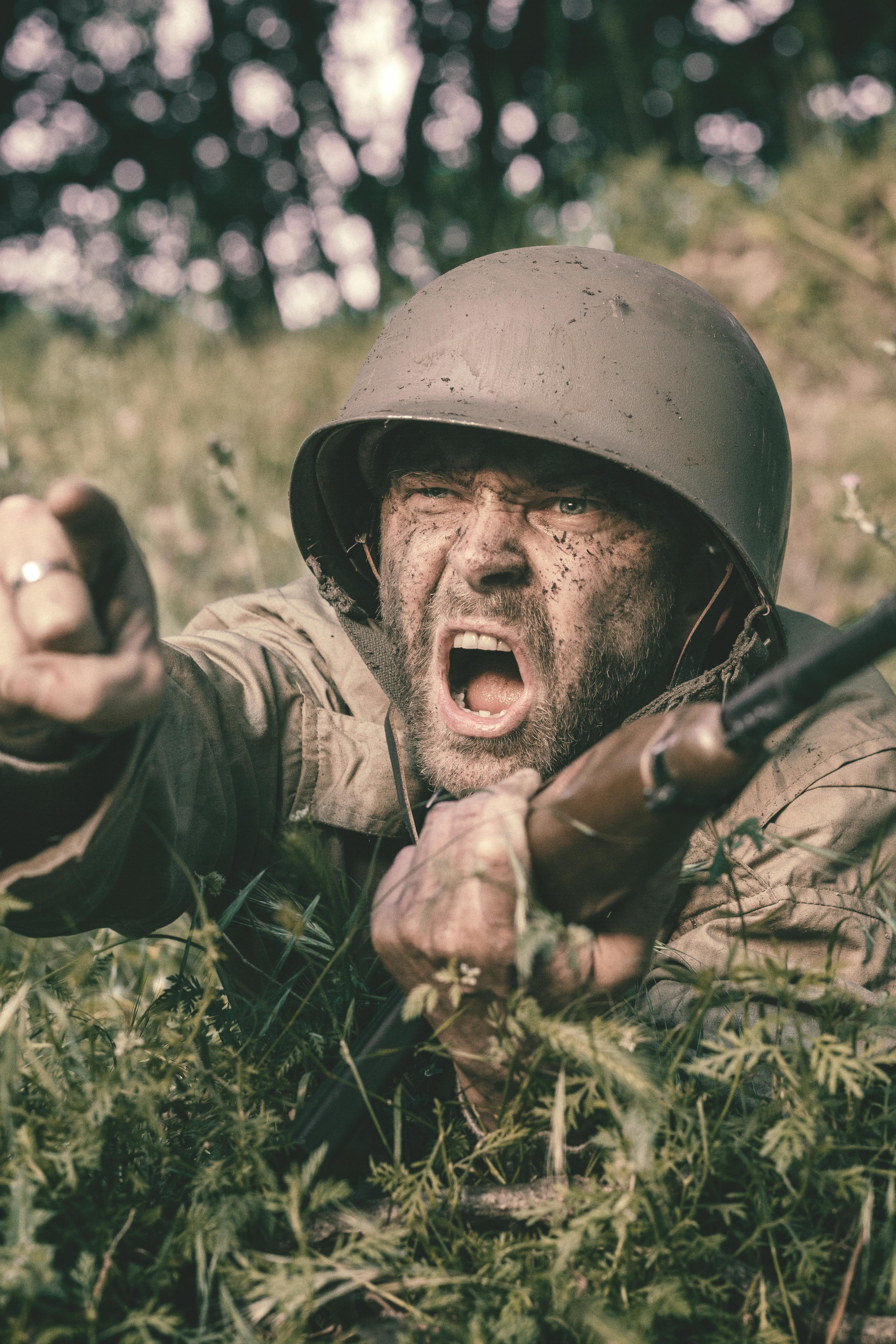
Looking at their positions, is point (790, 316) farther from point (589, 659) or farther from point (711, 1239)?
point (711, 1239)

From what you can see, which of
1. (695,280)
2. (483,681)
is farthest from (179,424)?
(483,681)

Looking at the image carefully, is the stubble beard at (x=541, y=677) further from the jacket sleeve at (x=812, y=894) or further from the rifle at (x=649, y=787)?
the rifle at (x=649, y=787)

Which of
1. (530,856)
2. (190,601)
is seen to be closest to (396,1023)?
(530,856)

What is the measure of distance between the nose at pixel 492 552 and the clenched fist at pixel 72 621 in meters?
0.88

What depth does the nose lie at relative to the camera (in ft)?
6.95

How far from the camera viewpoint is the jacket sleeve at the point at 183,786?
146 centimetres

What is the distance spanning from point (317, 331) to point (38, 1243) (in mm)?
7788

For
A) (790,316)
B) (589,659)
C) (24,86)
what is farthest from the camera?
(24,86)

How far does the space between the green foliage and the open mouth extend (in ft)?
2.16

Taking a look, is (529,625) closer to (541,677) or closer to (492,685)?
(541,677)

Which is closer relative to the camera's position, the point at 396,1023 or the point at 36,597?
the point at 36,597

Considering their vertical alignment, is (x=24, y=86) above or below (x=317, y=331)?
above

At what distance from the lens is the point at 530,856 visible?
4.35ft

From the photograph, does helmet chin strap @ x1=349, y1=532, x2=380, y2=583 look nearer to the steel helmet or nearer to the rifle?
the steel helmet
